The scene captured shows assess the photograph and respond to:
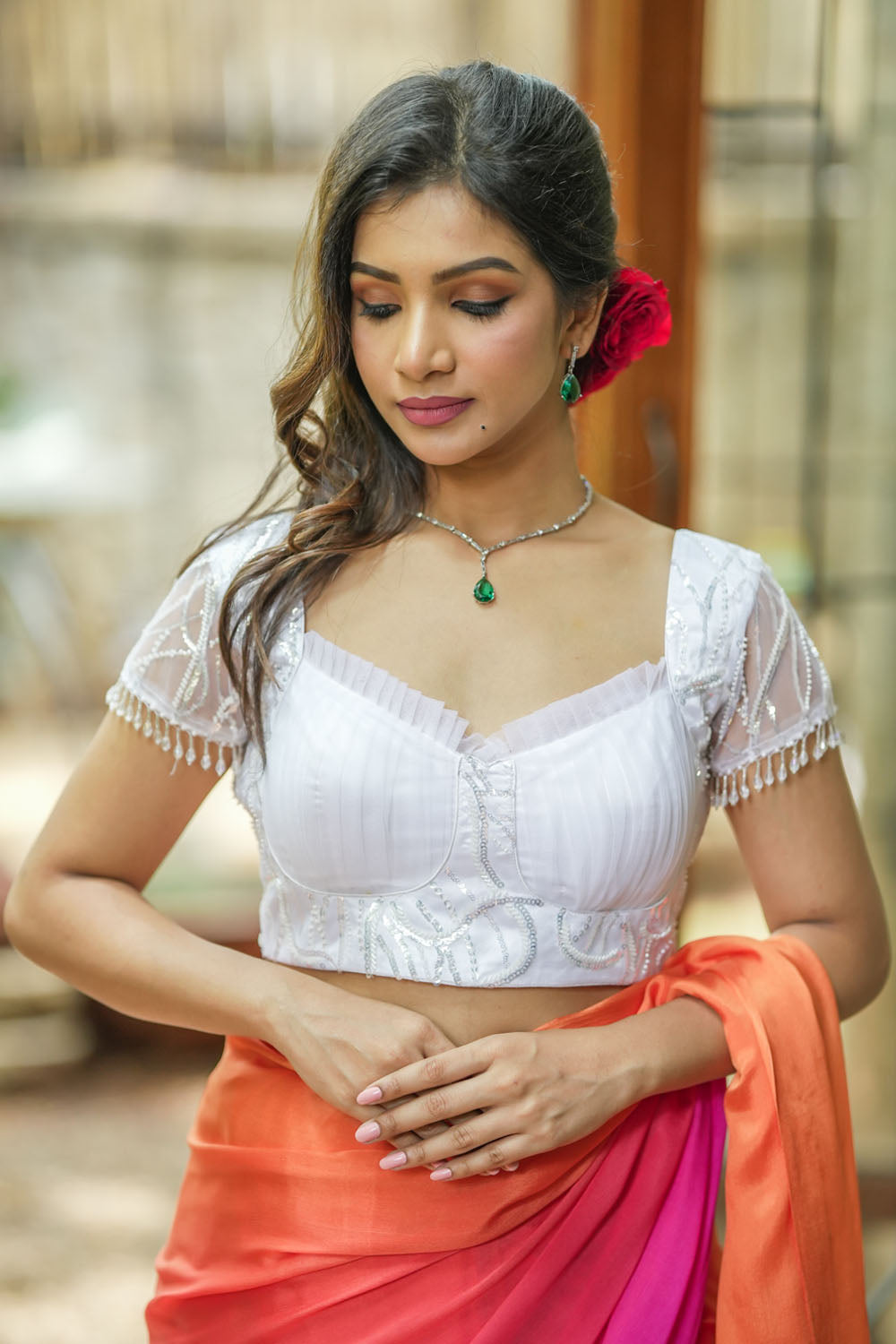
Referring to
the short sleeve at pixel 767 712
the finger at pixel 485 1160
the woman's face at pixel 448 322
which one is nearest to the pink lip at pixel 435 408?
the woman's face at pixel 448 322

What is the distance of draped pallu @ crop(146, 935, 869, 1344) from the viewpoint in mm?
1147

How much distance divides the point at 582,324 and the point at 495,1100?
0.68 m

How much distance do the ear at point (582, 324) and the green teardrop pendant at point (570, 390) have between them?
2 centimetres

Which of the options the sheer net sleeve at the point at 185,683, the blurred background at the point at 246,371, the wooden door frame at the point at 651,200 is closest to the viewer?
the sheer net sleeve at the point at 185,683

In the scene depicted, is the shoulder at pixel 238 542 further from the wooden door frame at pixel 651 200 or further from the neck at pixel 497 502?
→ the wooden door frame at pixel 651 200

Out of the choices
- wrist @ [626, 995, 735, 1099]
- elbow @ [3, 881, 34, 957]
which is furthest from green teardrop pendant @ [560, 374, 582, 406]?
elbow @ [3, 881, 34, 957]

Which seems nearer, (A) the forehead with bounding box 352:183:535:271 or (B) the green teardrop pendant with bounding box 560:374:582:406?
(A) the forehead with bounding box 352:183:535:271

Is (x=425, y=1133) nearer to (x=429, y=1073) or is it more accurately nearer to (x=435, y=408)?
(x=429, y=1073)

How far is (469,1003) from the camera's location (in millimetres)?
1172

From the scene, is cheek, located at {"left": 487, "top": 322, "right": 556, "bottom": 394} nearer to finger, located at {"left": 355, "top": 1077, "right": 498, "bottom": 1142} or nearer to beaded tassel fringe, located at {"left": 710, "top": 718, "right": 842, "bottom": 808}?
beaded tassel fringe, located at {"left": 710, "top": 718, "right": 842, "bottom": 808}

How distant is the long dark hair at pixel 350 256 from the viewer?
1.10 m

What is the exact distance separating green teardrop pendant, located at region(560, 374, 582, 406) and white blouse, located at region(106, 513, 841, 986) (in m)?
0.18

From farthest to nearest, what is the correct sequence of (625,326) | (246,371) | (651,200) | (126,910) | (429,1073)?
(246,371)
(651,200)
(625,326)
(126,910)
(429,1073)

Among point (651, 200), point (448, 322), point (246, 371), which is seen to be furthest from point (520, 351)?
point (246, 371)
